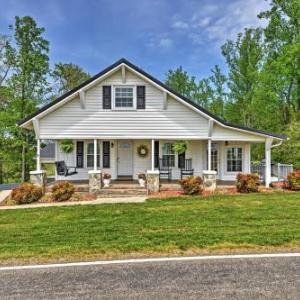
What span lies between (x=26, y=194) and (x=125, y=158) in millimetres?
6215

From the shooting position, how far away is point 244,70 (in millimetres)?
28625

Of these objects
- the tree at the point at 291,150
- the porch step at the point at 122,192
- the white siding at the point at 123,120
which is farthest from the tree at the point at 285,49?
the porch step at the point at 122,192

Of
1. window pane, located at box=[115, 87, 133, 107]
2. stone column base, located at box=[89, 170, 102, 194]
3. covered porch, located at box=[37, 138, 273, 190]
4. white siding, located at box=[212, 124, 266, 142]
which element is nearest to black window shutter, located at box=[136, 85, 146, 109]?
window pane, located at box=[115, 87, 133, 107]

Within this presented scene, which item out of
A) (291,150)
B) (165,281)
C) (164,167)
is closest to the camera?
(165,281)

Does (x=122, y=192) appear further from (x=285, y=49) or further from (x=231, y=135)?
(x=285, y=49)

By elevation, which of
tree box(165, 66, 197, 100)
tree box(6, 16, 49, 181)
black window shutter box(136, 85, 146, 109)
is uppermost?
tree box(165, 66, 197, 100)

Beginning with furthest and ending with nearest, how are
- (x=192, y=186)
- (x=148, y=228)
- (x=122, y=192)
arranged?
(x=122, y=192) → (x=192, y=186) → (x=148, y=228)

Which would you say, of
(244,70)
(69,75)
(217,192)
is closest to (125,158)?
(217,192)

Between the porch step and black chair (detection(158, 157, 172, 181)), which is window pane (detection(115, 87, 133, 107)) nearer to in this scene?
black chair (detection(158, 157, 172, 181))

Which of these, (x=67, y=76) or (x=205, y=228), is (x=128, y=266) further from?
(x=67, y=76)

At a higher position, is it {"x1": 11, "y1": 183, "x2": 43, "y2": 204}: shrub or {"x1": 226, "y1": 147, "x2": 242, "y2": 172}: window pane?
{"x1": 226, "y1": 147, "x2": 242, "y2": 172}: window pane

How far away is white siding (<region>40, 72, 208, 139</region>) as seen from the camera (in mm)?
14234

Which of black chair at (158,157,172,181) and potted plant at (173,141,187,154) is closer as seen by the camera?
potted plant at (173,141,187,154)

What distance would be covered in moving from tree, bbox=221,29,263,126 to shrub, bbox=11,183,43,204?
2204 cm
